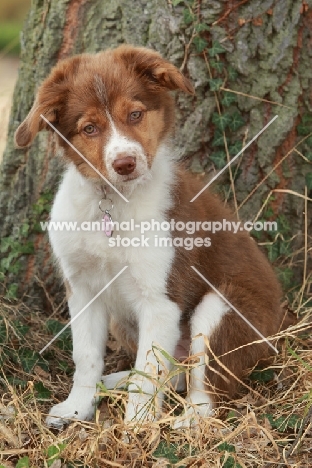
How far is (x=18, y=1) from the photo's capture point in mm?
12578

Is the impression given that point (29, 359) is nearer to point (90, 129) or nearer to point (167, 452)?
point (167, 452)

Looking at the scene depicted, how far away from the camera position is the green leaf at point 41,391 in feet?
13.7

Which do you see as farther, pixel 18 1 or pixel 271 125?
pixel 18 1

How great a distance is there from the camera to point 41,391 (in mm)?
4211

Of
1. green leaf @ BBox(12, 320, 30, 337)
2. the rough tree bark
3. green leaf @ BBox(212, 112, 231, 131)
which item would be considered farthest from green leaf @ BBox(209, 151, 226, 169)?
green leaf @ BBox(12, 320, 30, 337)

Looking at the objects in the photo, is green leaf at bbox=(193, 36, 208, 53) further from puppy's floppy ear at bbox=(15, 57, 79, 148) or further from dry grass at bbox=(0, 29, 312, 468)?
dry grass at bbox=(0, 29, 312, 468)

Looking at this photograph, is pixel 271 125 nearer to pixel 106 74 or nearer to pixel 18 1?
pixel 106 74

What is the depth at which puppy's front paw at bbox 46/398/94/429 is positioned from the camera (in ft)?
13.1

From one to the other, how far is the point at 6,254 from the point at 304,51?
2.54 metres

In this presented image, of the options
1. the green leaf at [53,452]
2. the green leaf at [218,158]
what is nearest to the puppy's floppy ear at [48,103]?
the green leaf at [218,158]

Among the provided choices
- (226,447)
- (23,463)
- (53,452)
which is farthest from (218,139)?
(23,463)

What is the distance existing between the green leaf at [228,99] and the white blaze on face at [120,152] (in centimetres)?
130

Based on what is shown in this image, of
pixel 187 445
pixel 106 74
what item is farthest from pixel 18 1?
pixel 187 445

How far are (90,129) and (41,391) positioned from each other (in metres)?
1.56
